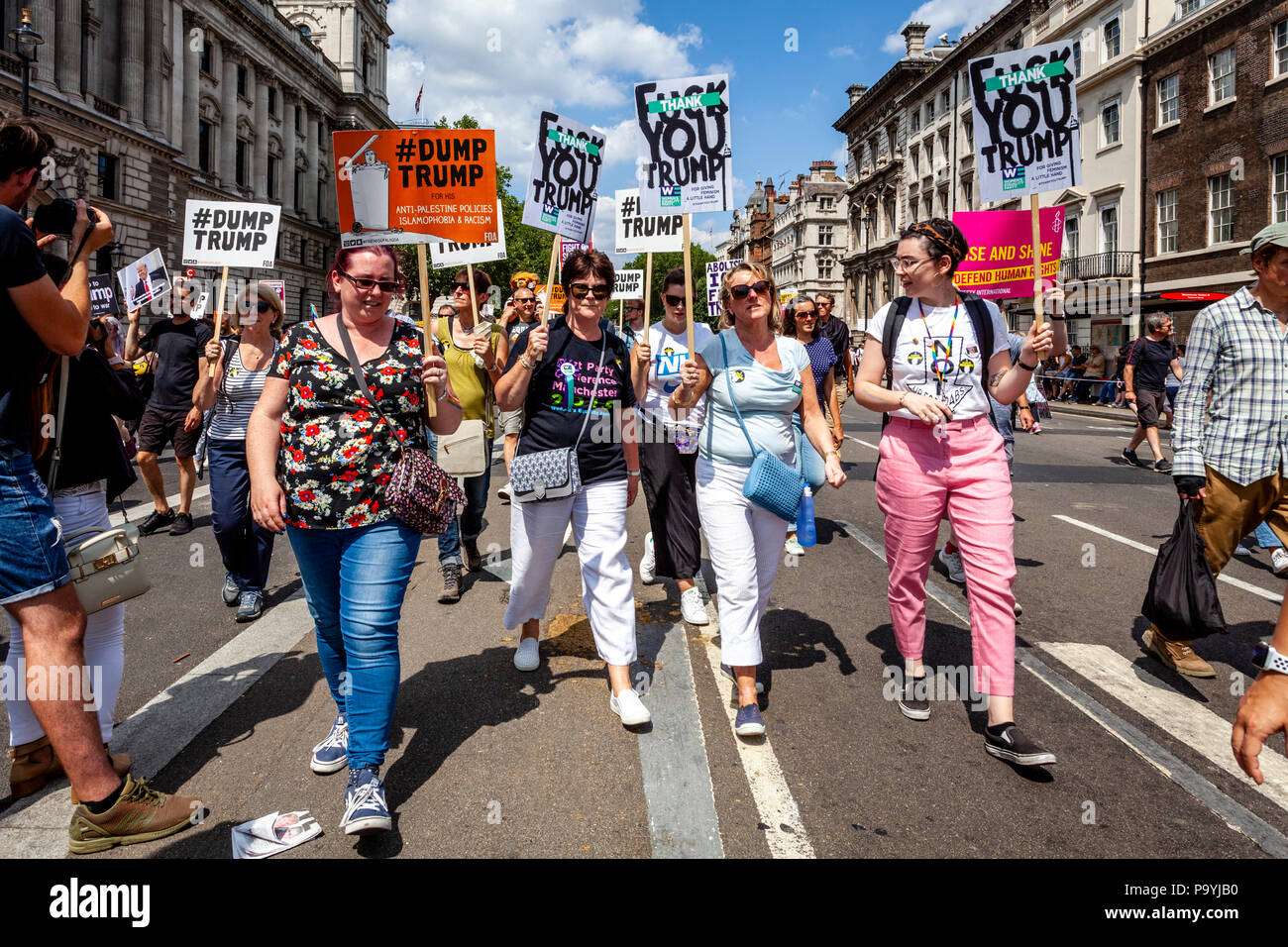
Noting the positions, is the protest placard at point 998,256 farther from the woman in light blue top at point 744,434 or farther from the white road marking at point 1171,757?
the woman in light blue top at point 744,434

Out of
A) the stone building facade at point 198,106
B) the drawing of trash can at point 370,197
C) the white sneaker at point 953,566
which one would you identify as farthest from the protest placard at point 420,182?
the stone building facade at point 198,106

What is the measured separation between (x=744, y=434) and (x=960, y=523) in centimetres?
103

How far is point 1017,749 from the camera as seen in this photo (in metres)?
3.25

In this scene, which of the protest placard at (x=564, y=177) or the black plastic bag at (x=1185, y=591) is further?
the protest placard at (x=564, y=177)

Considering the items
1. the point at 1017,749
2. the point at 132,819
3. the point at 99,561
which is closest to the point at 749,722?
the point at 1017,749

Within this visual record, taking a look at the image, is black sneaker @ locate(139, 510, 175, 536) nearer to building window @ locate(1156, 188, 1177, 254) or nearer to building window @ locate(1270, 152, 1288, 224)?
building window @ locate(1270, 152, 1288, 224)

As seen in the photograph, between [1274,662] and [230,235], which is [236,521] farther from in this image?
[1274,662]

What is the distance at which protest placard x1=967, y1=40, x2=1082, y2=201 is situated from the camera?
4.32 metres

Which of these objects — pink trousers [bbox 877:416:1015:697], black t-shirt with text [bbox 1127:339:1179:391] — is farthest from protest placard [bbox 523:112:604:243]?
black t-shirt with text [bbox 1127:339:1179:391]

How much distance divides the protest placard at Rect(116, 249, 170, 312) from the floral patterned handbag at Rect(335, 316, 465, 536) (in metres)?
8.82

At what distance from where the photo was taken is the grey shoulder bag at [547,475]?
385cm

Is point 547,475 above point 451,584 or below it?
above

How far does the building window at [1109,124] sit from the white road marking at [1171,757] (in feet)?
113
